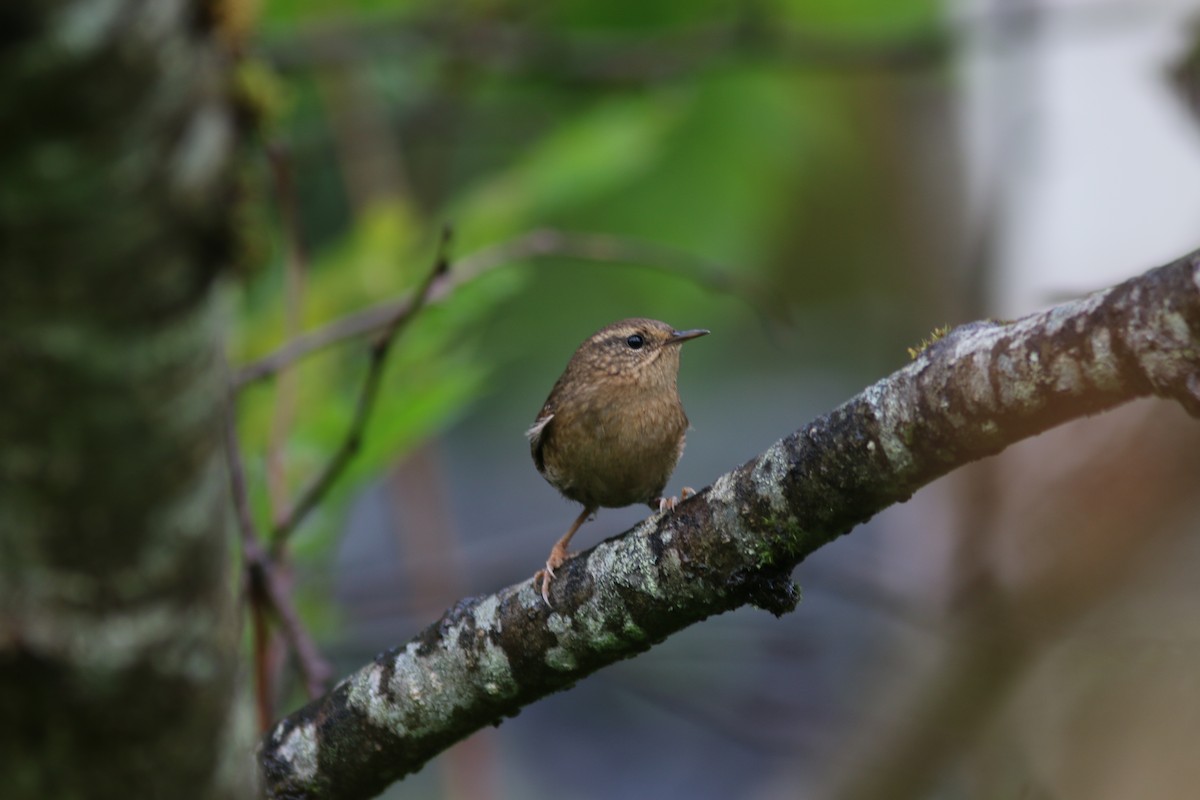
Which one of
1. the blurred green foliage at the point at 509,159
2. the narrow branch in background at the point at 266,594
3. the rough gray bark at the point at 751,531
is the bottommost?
the rough gray bark at the point at 751,531

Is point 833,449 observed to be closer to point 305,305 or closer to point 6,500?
point 6,500

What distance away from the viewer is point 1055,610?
6090mm

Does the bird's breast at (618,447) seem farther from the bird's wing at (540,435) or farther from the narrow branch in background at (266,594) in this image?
the narrow branch in background at (266,594)

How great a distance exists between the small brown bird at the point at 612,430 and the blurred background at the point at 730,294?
420 millimetres

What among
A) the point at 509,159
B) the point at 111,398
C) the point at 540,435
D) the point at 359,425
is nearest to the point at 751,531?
the point at 111,398

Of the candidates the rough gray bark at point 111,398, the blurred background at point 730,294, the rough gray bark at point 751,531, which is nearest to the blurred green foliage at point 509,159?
the blurred background at point 730,294

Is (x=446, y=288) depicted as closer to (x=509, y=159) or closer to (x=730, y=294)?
(x=730, y=294)

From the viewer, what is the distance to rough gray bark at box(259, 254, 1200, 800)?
1.86 meters

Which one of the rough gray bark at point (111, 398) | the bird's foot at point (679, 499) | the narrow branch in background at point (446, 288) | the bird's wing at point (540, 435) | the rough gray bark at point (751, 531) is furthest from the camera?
the bird's wing at point (540, 435)

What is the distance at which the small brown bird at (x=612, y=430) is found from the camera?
4.52 metres

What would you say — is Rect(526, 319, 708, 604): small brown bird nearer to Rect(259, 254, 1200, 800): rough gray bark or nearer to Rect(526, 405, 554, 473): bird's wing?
Rect(526, 405, 554, 473): bird's wing

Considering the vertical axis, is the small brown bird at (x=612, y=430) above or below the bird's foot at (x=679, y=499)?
above

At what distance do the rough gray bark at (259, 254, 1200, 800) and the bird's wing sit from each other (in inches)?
76.2

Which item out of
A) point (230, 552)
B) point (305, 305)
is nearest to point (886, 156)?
point (305, 305)
